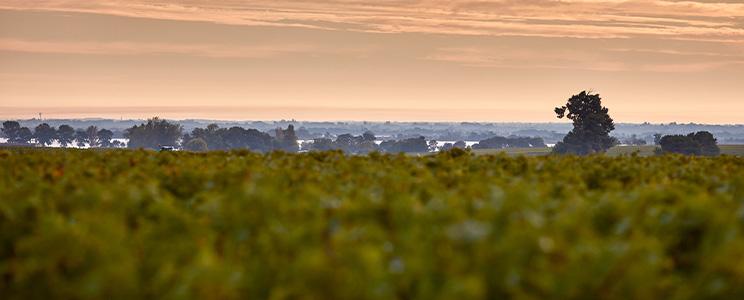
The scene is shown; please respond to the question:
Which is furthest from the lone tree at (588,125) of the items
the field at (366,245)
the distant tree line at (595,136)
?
the field at (366,245)

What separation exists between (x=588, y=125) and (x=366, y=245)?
550 ft

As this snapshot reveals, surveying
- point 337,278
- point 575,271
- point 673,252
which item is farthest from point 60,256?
point 673,252

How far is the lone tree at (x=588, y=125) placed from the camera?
169 meters

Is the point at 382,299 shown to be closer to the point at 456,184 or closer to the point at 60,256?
the point at 60,256

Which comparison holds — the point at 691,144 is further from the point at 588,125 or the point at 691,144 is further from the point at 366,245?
the point at 366,245

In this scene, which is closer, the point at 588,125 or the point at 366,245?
the point at 366,245

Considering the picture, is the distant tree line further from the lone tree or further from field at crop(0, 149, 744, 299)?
field at crop(0, 149, 744, 299)

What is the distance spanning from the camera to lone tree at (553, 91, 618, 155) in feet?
554

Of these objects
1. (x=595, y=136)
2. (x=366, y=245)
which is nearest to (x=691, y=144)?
(x=595, y=136)

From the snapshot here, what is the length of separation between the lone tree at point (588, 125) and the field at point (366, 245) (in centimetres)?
16221

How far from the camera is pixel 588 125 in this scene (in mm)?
169500

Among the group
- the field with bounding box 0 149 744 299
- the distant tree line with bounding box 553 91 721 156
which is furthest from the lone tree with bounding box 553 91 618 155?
the field with bounding box 0 149 744 299

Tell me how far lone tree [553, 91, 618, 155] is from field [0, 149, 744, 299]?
6386 inches

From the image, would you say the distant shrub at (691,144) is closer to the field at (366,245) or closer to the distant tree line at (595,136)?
the distant tree line at (595,136)
